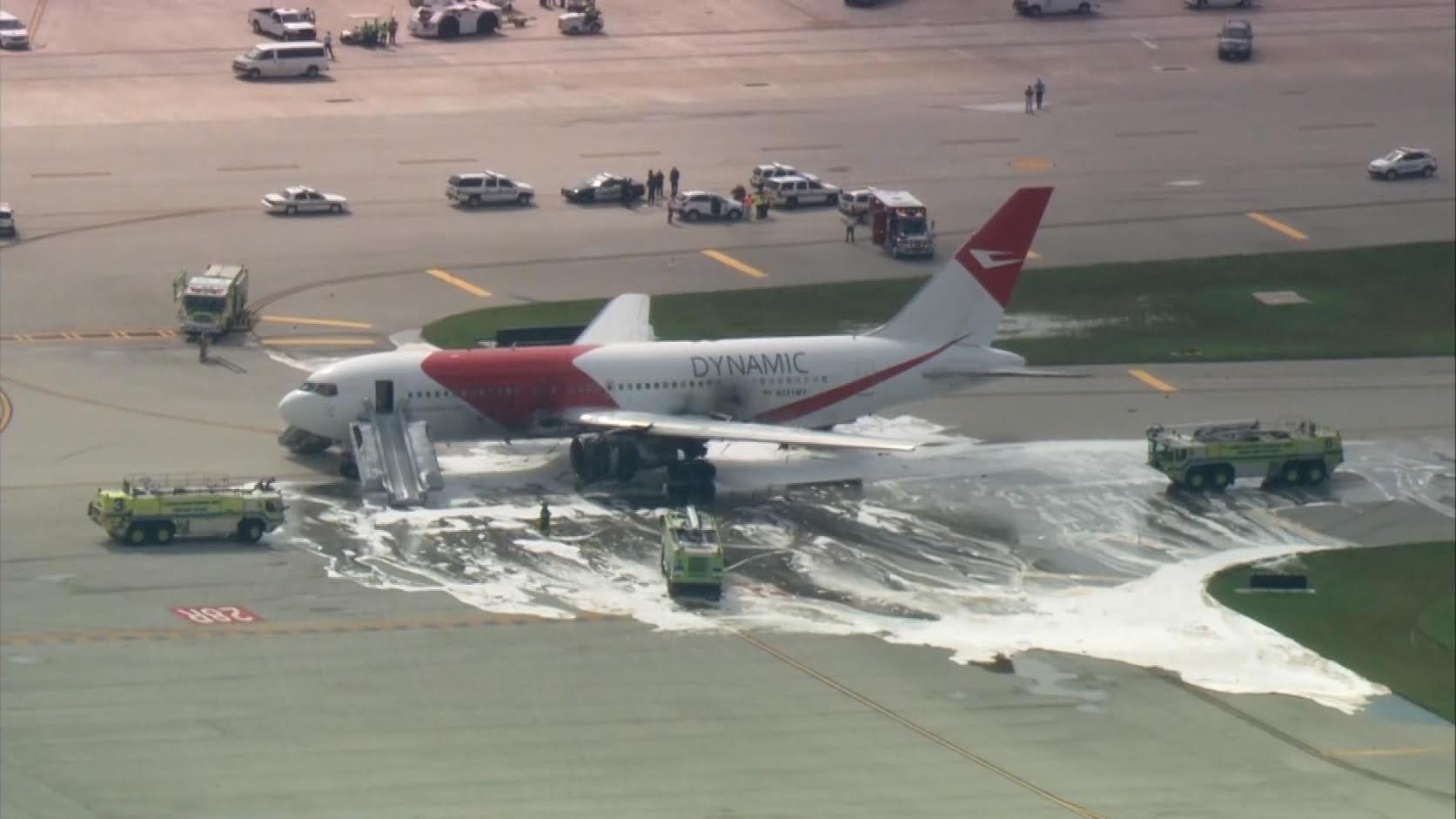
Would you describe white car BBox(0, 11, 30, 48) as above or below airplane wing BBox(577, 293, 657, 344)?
above

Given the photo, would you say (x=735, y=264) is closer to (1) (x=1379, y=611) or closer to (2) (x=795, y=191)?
(2) (x=795, y=191)

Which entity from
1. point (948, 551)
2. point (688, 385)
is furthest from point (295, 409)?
point (948, 551)

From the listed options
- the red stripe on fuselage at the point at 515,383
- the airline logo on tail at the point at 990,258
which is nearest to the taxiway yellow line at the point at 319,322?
the red stripe on fuselage at the point at 515,383

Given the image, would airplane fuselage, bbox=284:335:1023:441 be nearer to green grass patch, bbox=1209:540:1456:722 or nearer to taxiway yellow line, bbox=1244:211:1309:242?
green grass patch, bbox=1209:540:1456:722

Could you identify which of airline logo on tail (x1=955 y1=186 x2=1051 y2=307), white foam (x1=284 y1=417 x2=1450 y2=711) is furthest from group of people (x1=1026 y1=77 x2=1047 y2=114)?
white foam (x1=284 y1=417 x2=1450 y2=711)

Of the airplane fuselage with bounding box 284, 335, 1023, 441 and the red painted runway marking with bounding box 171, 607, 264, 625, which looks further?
the airplane fuselage with bounding box 284, 335, 1023, 441

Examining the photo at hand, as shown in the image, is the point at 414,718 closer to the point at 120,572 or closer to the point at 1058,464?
the point at 120,572

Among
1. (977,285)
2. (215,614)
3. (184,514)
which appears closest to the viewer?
(215,614)
